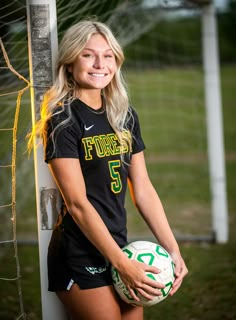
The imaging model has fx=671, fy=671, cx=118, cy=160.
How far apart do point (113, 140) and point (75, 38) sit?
45 centimetres

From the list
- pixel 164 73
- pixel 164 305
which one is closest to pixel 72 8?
pixel 164 305

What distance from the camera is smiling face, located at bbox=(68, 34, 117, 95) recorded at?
9.14 feet

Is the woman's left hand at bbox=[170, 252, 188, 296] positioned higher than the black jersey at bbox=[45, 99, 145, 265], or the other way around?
the black jersey at bbox=[45, 99, 145, 265]

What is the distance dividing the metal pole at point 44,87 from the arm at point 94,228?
365mm

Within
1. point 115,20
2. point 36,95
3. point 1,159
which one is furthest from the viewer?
point 115,20

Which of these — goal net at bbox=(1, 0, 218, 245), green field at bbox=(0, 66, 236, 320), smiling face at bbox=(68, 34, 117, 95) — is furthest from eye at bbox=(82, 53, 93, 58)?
green field at bbox=(0, 66, 236, 320)

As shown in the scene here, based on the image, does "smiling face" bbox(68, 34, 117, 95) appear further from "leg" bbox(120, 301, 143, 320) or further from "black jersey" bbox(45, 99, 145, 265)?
"leg" bbox(120, 301, 143, 320)

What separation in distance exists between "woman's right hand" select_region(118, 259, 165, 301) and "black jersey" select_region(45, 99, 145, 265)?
0.17m

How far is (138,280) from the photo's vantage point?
2609mm

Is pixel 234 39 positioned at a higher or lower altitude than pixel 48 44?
higher

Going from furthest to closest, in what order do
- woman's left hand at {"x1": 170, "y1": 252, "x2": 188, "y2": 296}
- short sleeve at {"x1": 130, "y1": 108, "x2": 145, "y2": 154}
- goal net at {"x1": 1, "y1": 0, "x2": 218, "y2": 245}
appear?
goal net at {"x1": 1, "y1": 0, "x2": 218, "y2": 245}, short sleeve at {"x1": 130, "y1": 108, "x2": 145, "y2": 154}, woman's left hand at {"x1": 170, "y1": 252, "x2": 188, "y2": 296}

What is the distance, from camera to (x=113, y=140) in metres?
2.79

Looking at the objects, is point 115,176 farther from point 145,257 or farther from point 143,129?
A: point 143,129

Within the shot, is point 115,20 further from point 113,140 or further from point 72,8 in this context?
point 113,140
